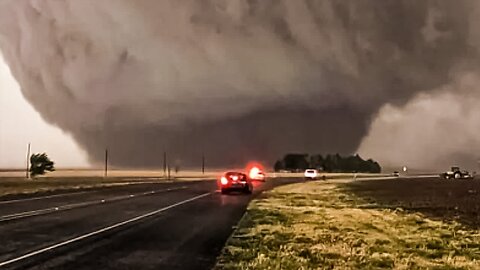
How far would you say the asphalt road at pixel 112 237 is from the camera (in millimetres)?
14570

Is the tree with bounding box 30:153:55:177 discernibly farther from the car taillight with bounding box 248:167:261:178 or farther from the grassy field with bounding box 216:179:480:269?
the grassy field with bounding box 216:179:480:269

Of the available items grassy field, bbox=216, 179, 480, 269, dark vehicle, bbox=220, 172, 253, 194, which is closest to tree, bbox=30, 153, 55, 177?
dark vehicle, bbox=220, 172, 253, 194

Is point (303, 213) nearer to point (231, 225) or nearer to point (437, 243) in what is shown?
point (231, 225)

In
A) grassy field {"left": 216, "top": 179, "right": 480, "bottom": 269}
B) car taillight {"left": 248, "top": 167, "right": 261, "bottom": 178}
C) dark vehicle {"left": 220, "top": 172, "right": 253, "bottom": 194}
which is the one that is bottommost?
grassy field {"left": 216, "top": 179, "right": 480, "bottom": 269}

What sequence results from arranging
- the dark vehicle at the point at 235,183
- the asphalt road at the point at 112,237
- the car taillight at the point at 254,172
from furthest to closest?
the car taillight at the point at 254,172 → the dark vehicle at the point at 235,183 → the asphalt road at the point at 112,237

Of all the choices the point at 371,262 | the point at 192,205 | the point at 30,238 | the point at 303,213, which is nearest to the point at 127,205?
the point at 192,205

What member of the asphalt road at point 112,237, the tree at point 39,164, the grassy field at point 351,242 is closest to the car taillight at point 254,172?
the tree at point 39,164

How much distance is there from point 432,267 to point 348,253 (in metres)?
2.49

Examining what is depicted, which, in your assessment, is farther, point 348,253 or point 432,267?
point 348,253

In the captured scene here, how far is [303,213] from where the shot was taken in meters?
30.3

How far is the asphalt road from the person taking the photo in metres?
14.6

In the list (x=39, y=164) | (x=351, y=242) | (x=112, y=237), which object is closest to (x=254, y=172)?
(x=39, y=164)

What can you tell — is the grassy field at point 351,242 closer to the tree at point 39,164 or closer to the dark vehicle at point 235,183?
the dark vehicle at point 235,183

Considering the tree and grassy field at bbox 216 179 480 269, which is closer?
grassy field at bbox 216 179 480 269
